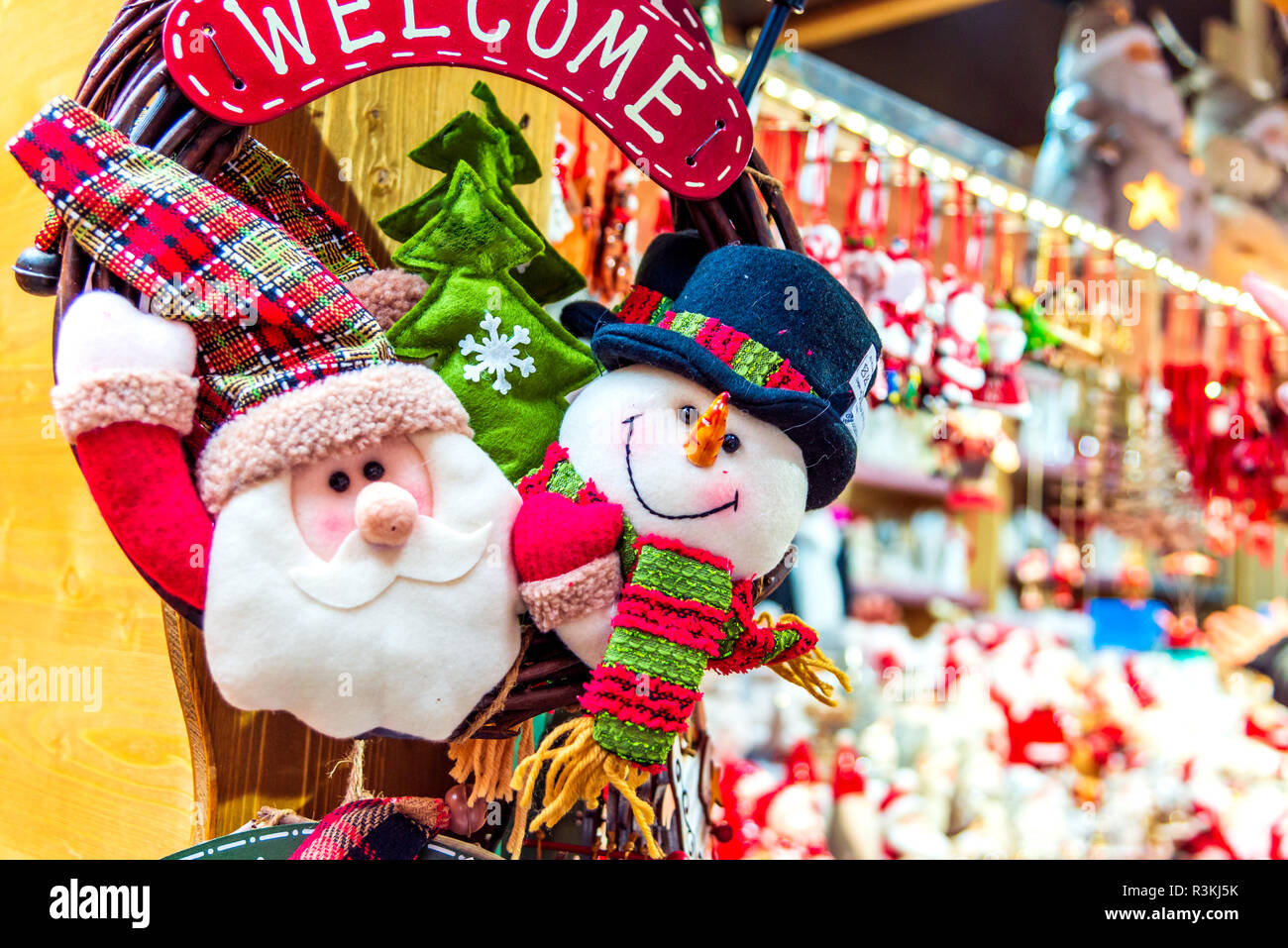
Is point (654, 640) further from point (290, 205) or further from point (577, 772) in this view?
point (290, 205)

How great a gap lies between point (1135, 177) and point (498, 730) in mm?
2718

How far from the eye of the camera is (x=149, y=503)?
0.54 meters

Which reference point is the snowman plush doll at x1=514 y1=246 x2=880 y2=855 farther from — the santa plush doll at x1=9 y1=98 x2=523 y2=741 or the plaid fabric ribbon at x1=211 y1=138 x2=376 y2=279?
the plaid fabric ribbon at x1=211 y1=138 x2=376 y2=279

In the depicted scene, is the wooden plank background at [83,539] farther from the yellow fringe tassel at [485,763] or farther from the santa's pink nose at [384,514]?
the santa's pink nose at [384,514]

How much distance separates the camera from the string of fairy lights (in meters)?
1.88

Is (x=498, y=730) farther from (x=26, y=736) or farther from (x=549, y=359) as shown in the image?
(x=26, y=736)

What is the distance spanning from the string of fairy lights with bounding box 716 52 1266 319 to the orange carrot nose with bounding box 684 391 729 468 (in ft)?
3.26

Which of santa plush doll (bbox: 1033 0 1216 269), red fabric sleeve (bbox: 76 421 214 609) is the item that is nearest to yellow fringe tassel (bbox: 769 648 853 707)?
red fabric sleeve (bbox: 76 421 214 609)

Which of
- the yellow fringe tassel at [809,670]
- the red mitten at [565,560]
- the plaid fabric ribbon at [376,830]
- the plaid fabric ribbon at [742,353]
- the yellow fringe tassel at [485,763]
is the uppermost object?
the plaid fabric ribbon at [742,353]

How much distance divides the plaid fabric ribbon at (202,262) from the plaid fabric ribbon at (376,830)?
299 mm

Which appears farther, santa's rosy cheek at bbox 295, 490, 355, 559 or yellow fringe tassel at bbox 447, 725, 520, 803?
yellow fringe tassel at bbox 447, 725, 520, 803

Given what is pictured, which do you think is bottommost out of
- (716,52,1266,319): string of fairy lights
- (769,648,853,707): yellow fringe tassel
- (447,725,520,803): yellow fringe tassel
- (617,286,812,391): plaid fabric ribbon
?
(447,725,520,803): yellow fringe tassel

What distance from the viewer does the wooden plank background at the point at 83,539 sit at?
35.3 inches

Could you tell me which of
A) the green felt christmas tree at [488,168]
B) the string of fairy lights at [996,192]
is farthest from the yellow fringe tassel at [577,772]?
the string of fairy lights at [996,192]
